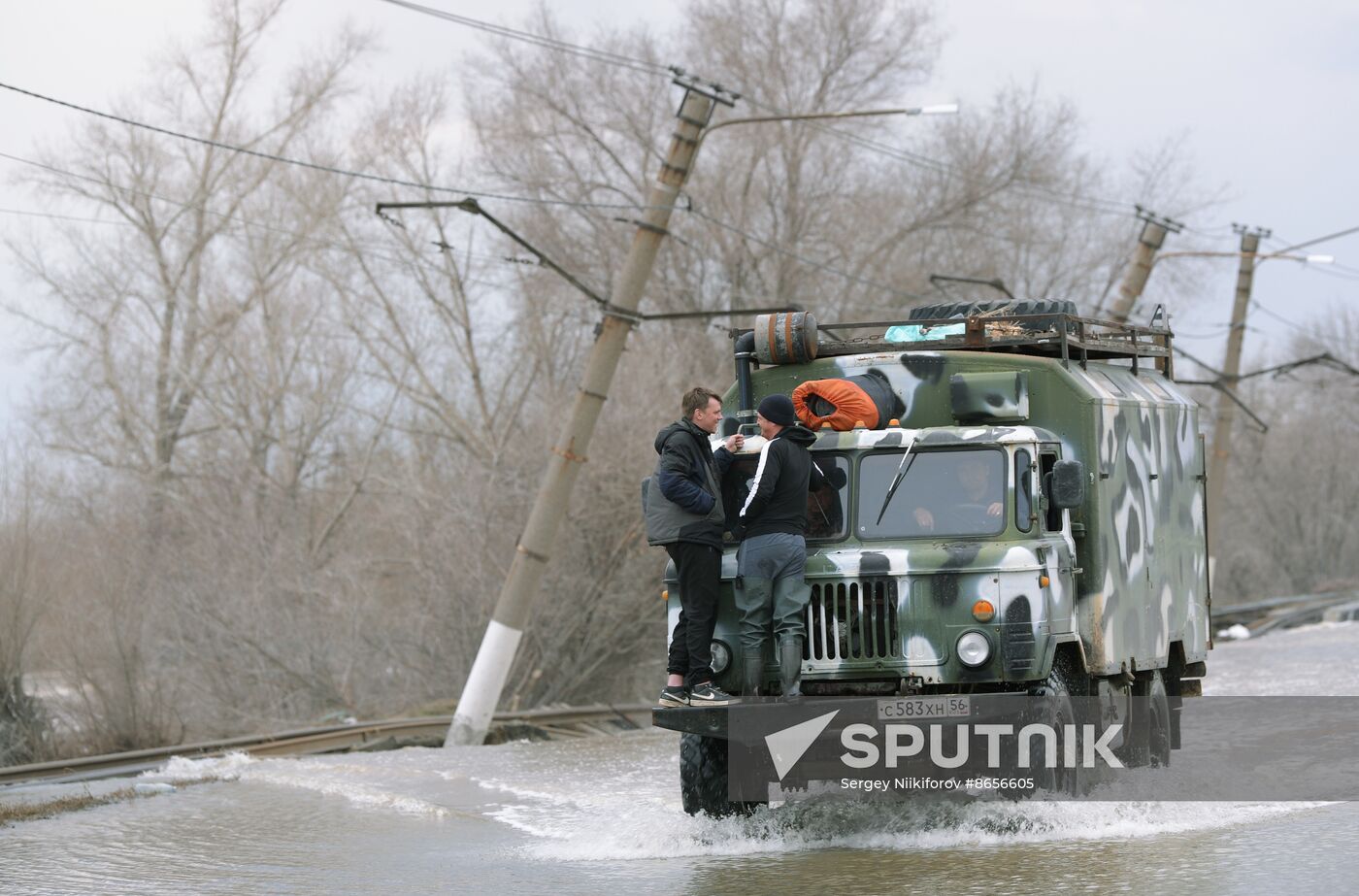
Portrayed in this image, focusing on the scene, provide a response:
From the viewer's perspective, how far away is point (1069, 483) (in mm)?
10305

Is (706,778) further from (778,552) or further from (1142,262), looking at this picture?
(1142,262)

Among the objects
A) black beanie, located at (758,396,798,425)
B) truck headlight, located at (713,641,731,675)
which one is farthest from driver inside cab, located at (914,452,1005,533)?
truck headlight, located at (713,641,731,675)

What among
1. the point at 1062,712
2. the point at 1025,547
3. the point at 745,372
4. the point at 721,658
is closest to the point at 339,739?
the point at 745,372

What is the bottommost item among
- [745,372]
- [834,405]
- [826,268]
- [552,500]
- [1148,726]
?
[1148,726]

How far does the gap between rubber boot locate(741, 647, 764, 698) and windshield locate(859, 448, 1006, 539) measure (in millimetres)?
1013

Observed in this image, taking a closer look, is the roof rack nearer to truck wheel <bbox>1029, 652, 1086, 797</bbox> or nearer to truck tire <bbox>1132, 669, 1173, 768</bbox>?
truck wheel <bbox>1029, 652, 1086, 797</bbox>

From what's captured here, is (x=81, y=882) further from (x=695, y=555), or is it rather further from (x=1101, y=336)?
(x=1101, y=336)

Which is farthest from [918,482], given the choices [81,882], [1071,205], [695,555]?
[1071,205]

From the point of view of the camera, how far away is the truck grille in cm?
1010

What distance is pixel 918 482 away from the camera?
1067cm

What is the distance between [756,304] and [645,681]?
10.5 m

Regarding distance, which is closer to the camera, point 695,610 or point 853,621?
point 853,621

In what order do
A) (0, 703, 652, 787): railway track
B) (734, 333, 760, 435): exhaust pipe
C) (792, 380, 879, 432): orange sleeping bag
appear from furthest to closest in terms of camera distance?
1. (0, 703, 652, 787): railway track
2. (734, 333, 760, 435): exhaust pipe
3. (792, 380, 879, 432): orange sleeping bag

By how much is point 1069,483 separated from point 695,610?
7.52ft
